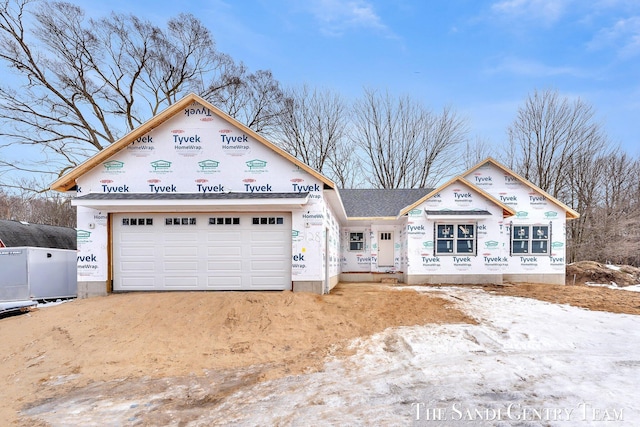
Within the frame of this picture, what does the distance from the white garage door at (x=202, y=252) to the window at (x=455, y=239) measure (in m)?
7.46

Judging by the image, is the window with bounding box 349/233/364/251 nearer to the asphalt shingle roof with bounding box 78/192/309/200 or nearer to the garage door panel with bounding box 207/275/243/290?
the asphalt shingle roof with bounding box 78/192/309/200

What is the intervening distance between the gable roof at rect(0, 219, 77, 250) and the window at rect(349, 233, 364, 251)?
13427 millimetres

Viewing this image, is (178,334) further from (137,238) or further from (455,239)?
(455,239)

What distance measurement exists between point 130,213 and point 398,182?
2285cm

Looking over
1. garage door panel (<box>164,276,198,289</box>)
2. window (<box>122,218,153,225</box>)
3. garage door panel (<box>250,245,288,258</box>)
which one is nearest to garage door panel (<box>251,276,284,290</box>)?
garage door panel (<box>250,245,288,258</box>)

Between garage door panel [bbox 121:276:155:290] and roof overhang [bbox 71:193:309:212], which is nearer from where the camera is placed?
roof overhang [bbox 71:193:309:212]

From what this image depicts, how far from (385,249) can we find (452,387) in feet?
39.9

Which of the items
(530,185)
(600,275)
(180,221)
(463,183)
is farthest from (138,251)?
(600,275)

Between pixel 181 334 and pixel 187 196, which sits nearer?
pixel 181 334

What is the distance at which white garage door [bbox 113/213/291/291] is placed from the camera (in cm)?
956

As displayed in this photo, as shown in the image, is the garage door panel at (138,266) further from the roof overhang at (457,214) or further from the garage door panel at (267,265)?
the roof overhang at (457,214)

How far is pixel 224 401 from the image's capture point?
159 inches

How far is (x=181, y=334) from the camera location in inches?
261

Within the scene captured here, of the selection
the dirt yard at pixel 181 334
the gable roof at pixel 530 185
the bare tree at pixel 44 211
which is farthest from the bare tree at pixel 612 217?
the bare tree at pixel 44 211
